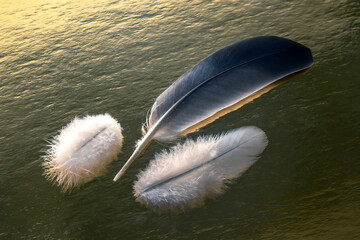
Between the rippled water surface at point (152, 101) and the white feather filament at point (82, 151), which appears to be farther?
the white feather filament at point (82, 151)

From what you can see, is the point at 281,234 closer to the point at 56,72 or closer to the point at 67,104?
the point at 67,104

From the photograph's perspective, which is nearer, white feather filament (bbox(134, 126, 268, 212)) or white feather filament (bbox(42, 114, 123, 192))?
white feather filament (bbox(134, 126, 268, 212))

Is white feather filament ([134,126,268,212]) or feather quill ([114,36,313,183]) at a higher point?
feather quill ([114,36,313,183])

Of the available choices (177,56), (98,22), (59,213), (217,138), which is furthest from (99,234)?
(98,22)

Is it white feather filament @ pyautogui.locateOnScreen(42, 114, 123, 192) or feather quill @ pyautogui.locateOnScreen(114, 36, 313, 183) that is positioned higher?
feather quill @ pyautogui.locateOnScreen(114, 36, 313, 183)

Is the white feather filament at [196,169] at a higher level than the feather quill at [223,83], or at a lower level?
lower
